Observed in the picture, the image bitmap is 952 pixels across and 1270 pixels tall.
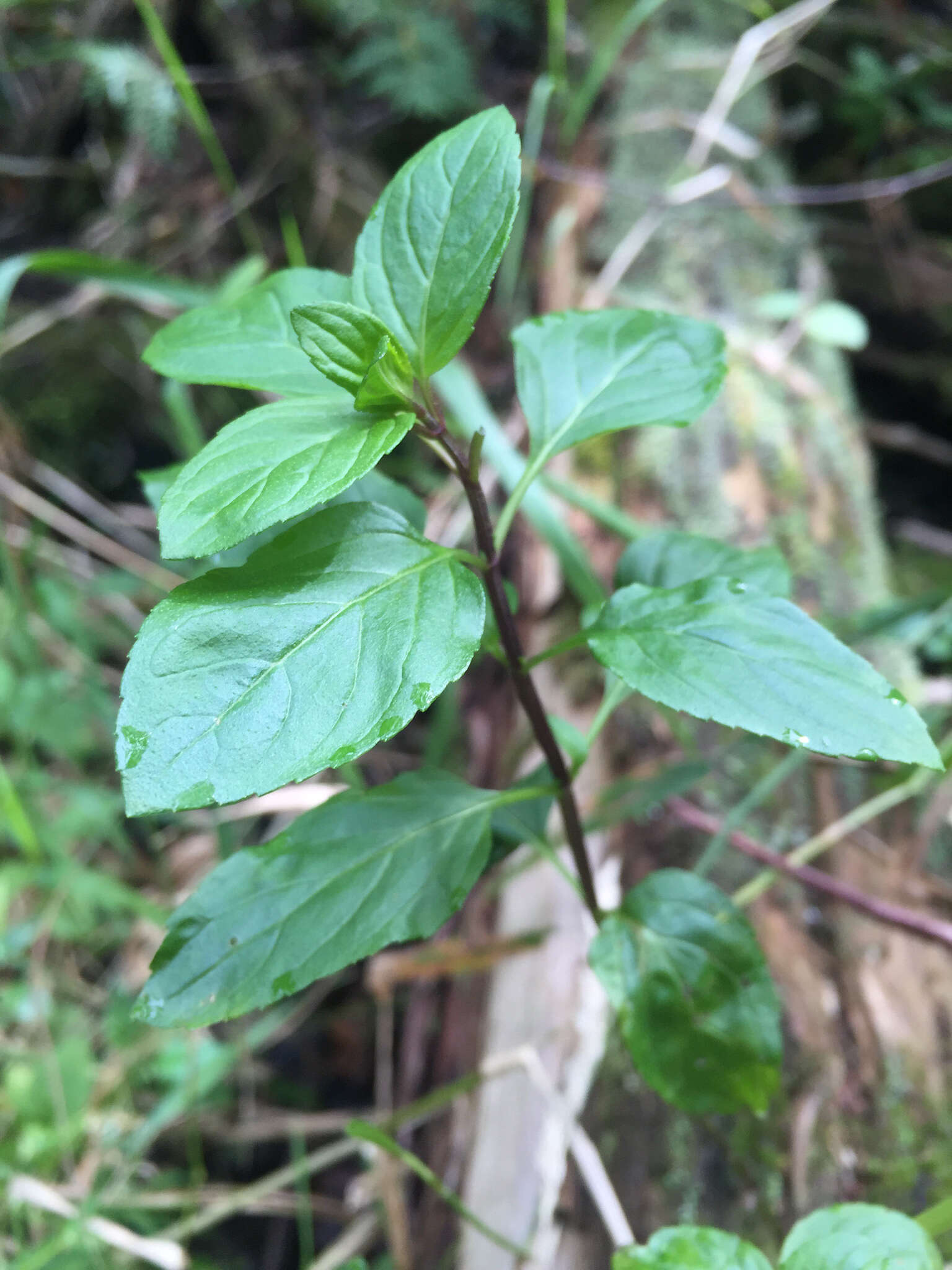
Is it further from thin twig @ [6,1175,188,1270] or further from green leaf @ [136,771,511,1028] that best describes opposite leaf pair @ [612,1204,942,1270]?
thin twig @ [6,1175,188,1270]

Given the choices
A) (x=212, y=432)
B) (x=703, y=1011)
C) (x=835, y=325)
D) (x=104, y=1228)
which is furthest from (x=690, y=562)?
(x=212, y=432)

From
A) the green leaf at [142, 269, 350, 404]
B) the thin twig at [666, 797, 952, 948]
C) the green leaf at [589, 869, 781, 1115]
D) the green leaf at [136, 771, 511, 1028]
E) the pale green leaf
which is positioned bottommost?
the thin twig at [666, 797, 952, 948]

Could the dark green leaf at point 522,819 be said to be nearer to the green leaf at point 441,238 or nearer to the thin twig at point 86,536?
the green leaf at point 441,238

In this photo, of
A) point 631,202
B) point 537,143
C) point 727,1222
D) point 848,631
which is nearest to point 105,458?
point 537,143

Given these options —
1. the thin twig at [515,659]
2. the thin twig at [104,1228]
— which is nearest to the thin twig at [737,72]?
the thin twig at [515,659]

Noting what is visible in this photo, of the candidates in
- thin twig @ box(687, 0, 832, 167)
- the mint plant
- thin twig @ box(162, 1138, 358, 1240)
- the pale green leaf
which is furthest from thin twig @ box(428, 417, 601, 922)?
thin twig @ box(687, 0, 832, 167)
